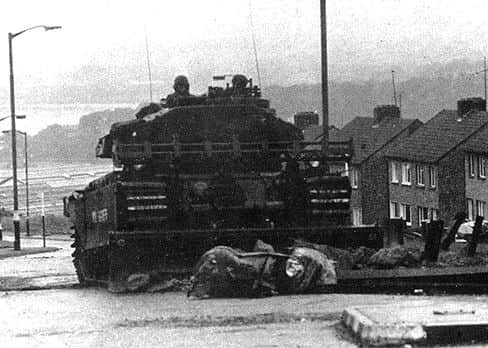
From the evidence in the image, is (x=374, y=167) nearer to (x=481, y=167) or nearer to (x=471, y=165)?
(x=471, y=165)

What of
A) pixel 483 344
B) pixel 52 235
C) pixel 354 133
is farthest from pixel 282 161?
pixel 52 235

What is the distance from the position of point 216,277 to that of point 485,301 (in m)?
3.38

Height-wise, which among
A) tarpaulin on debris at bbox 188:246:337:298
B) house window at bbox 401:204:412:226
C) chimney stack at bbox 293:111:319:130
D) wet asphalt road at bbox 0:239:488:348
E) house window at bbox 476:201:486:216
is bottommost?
house window at bbox 401:204:412:226

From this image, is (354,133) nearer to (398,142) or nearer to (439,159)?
(398,142)

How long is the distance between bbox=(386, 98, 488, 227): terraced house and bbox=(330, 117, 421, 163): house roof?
1.98 meters

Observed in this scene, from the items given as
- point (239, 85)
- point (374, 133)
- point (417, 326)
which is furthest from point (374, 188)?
point (417, 326)

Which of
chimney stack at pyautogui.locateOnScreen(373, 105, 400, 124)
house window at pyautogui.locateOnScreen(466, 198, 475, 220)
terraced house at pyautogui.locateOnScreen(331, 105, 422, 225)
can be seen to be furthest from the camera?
chimney stack at pyautogui.locateOnScreen(373, 105, 400, 124)

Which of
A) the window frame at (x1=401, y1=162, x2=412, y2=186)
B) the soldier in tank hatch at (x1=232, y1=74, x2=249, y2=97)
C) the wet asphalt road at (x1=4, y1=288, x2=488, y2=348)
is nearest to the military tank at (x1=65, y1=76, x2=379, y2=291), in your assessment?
the soldier in tank hatch at (x1=232, y1=74, x2=249, y2=97)

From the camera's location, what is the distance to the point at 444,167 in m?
60.5

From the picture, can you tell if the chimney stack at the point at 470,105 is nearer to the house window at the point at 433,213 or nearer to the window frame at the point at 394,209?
the house window at the point at 433,213

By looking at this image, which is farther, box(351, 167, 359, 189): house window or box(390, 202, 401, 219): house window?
box(351, 167, 359, 189): house window

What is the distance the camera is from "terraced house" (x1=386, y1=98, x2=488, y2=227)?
59.0 meters

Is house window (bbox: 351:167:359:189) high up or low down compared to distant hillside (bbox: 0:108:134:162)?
down

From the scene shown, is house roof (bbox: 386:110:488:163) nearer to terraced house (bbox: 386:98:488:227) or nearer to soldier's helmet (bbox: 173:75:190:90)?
terraced house (bbox: 386:98:488:227)
